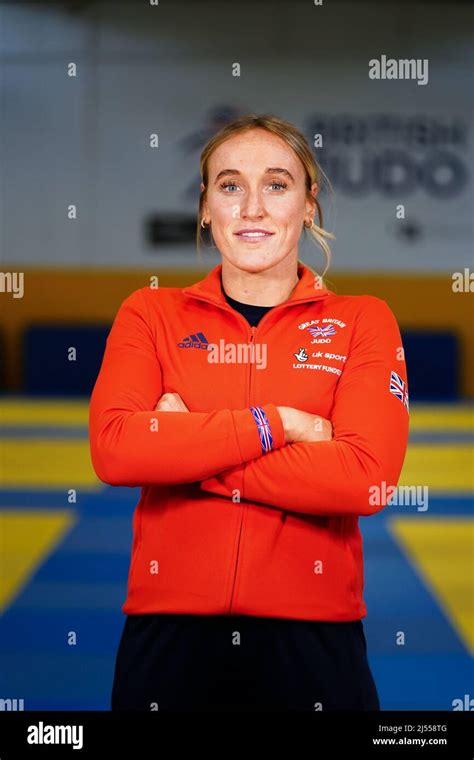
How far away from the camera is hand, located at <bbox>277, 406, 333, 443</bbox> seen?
2.68m

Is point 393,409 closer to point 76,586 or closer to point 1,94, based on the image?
point 76,586

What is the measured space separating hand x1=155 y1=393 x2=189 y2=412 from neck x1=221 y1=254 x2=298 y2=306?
343 millimetres

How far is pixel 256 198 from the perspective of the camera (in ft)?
8.71

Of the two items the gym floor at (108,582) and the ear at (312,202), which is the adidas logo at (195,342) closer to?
the ear at (312,202)

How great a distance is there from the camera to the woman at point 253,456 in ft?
8.60

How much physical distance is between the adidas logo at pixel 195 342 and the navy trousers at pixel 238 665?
749 millimetres

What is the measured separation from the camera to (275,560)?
8.63 ft

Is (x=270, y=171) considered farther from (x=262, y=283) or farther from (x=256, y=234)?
(x=262, y=283)

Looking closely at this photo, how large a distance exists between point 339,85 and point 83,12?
469 cm

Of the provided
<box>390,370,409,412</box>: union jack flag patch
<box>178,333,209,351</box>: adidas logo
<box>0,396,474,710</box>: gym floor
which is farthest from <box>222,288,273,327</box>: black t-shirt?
<box>0,396,474,710</box>: gym floor

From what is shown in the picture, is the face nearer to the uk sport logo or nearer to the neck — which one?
the neck

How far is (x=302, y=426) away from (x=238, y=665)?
0.67 metres

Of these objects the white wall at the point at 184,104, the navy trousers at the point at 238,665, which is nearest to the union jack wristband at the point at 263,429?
the navy trousers at the point at 238,665

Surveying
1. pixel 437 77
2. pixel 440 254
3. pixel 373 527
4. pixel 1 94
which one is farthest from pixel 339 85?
pixel 373 527
